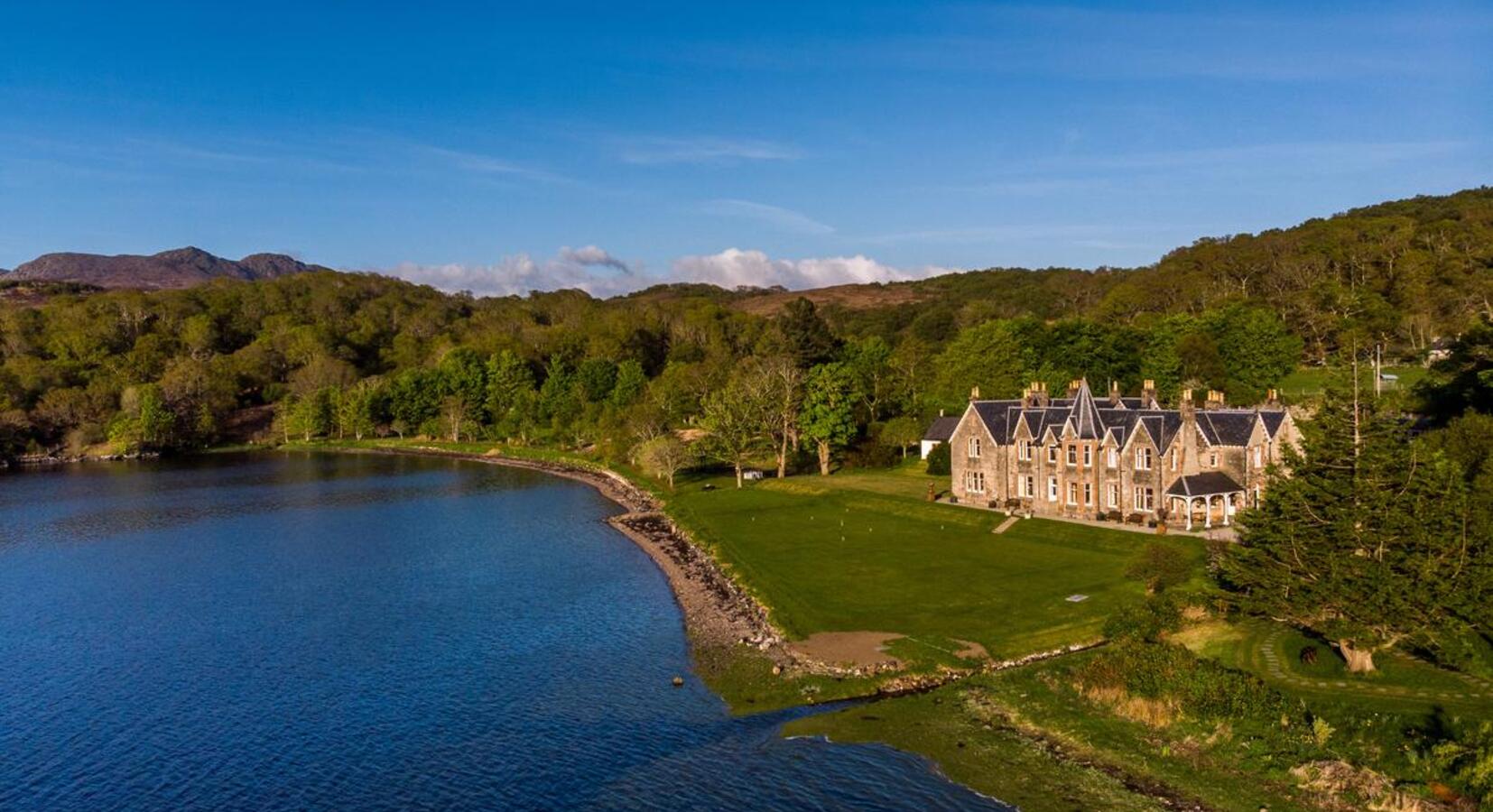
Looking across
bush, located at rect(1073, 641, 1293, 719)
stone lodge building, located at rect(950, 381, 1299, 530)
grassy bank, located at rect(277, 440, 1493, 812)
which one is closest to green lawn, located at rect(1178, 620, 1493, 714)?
grassy bank, located at rect(277, 440, 1493, 812)

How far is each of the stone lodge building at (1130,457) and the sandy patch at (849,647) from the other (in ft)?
88.3

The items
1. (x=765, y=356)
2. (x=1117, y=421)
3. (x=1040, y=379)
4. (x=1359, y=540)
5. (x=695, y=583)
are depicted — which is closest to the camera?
(x=1359, y=540)

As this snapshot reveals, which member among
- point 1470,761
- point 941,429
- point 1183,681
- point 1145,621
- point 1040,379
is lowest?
point 1470,761

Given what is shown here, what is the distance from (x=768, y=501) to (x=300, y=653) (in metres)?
40.8

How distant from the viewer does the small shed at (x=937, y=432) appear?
91.2m

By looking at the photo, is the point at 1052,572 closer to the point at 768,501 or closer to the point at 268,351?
the point at 768,501

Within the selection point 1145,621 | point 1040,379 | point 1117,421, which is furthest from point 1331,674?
point 1040,379

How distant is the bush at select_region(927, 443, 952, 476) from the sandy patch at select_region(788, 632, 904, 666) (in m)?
45.0

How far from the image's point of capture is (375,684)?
3925cm

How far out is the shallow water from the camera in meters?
29.6

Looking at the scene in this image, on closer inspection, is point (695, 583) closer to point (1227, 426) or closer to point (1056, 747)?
point (1056, 747)

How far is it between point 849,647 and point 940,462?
4686cm

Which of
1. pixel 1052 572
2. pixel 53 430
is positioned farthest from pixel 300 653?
pixel 53 430

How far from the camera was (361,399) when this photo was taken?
15538cm
